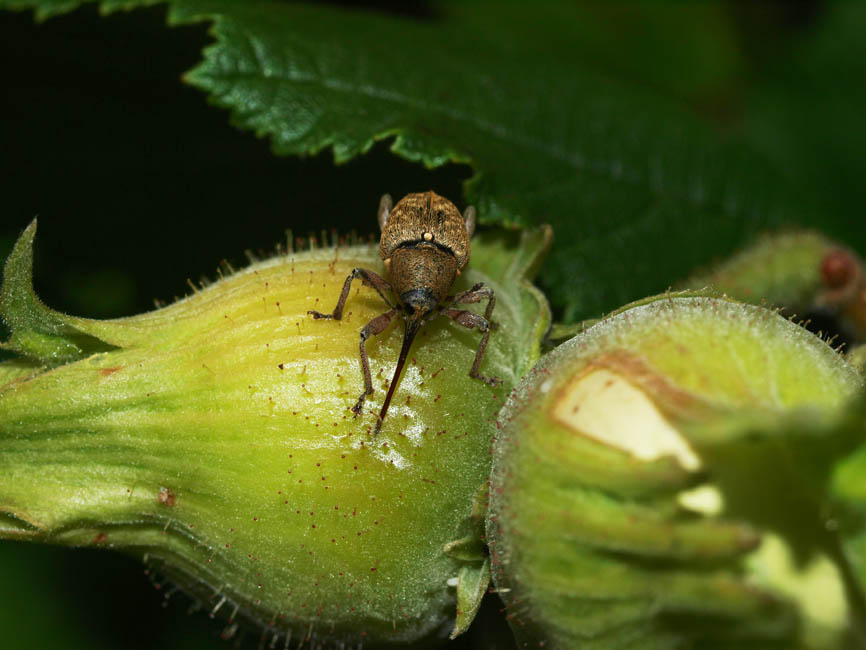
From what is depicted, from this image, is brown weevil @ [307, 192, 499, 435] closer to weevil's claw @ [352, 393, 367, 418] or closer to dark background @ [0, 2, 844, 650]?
weevil's claw @ [352, 393, 367, 418]

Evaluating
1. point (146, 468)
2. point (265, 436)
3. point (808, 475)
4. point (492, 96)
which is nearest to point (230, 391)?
point (265, 436)

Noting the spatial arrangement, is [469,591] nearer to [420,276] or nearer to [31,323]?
[420,276]

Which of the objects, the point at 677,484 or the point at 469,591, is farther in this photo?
the point at 469,591

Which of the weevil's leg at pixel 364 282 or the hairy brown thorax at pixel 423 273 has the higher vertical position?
the hairy brown thorax at pixel 423 273

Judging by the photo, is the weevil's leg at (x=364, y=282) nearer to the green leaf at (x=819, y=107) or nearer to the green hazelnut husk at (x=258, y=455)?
the green hazelnut husk at (x=258, y=455)

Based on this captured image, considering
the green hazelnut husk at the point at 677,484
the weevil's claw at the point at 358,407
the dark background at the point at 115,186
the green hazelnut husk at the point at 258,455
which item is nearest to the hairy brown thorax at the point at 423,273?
the green hazelnut husk at the point at 258,455

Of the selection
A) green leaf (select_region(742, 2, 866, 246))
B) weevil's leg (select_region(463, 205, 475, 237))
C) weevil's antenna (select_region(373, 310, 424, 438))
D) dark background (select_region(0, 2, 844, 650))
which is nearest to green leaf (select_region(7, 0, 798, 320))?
weevil's leg (select_region(463, 205, 475, 237))

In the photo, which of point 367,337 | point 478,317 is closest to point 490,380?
point 478,317
